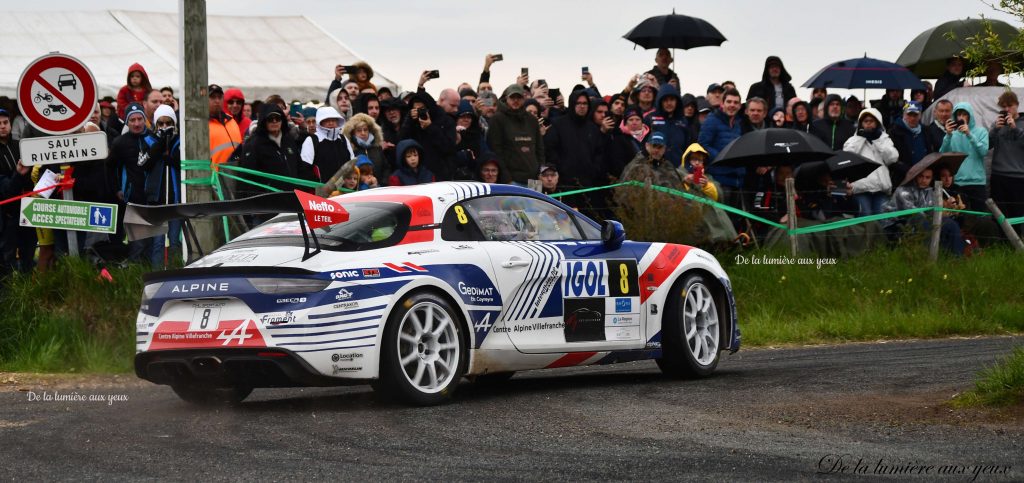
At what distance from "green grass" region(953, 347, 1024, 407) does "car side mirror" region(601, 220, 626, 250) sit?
3044mm

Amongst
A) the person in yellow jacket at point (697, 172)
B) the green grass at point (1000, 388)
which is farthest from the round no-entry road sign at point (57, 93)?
the green grass at point (1000, 388)

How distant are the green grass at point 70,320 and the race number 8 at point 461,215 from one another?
13.1 ft

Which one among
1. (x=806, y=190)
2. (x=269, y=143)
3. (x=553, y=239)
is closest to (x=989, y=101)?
(x=806, y=190)

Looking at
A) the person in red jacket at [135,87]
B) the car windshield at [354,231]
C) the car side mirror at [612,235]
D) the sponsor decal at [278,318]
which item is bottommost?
the sponsor decal at [278,318]

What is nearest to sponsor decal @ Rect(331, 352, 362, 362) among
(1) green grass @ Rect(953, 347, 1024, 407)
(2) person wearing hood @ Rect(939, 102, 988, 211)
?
(1) green grass @ Rect(953, 347, 1024, 407)

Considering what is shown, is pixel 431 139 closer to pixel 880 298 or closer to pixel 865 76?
pixel 880 298

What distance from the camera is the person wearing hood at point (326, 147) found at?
56.2ft

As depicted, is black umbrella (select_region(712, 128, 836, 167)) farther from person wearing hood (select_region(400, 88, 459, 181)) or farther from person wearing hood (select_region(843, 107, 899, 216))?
person wearing hood (select_region(400, 88, 459, 181))

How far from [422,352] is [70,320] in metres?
5.11

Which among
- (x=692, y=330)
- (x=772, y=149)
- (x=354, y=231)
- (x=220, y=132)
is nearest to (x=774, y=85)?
(x=772, y=149)

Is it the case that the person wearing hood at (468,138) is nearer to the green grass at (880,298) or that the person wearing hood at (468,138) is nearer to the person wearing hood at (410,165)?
the person wearing hood at (410,165)

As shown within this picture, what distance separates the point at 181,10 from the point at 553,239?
5387mm

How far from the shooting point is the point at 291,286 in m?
9.98

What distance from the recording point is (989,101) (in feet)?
73.3
